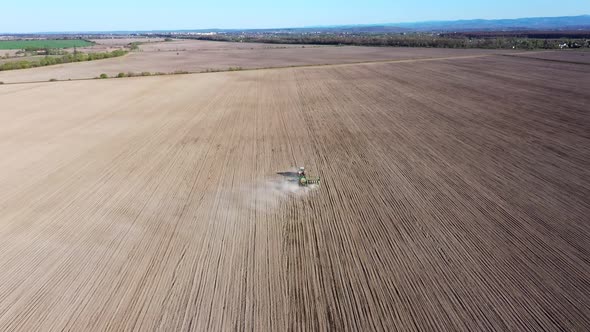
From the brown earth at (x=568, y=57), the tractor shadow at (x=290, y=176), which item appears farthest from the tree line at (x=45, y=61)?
the brown earth at (x=568, y=57)

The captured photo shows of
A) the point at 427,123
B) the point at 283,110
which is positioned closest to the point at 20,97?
the point at 283,110

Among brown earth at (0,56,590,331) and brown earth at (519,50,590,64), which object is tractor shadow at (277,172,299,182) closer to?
brown earth at (0,56,590,331)

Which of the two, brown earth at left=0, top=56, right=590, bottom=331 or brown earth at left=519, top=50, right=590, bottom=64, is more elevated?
brown earth at left=519, top=50, right=590, bottom=64

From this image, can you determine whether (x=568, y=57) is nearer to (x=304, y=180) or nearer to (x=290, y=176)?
(x=290, y=176)

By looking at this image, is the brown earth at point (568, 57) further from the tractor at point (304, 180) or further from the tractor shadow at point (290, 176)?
the tractor at point (304, 180)

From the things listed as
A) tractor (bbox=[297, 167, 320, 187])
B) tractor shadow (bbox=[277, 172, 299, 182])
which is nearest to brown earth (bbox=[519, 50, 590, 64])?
tractor shadow (bbox=[277, 172, 299, 182])

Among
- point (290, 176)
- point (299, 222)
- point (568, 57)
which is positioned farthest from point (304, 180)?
point (568, 57)

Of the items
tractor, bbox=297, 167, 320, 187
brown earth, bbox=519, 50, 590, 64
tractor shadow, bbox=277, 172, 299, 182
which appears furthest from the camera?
brown earth, bbox=519, 50, 590, 64

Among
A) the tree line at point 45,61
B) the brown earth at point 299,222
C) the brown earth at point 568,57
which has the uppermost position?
the tree line at point 45,61
